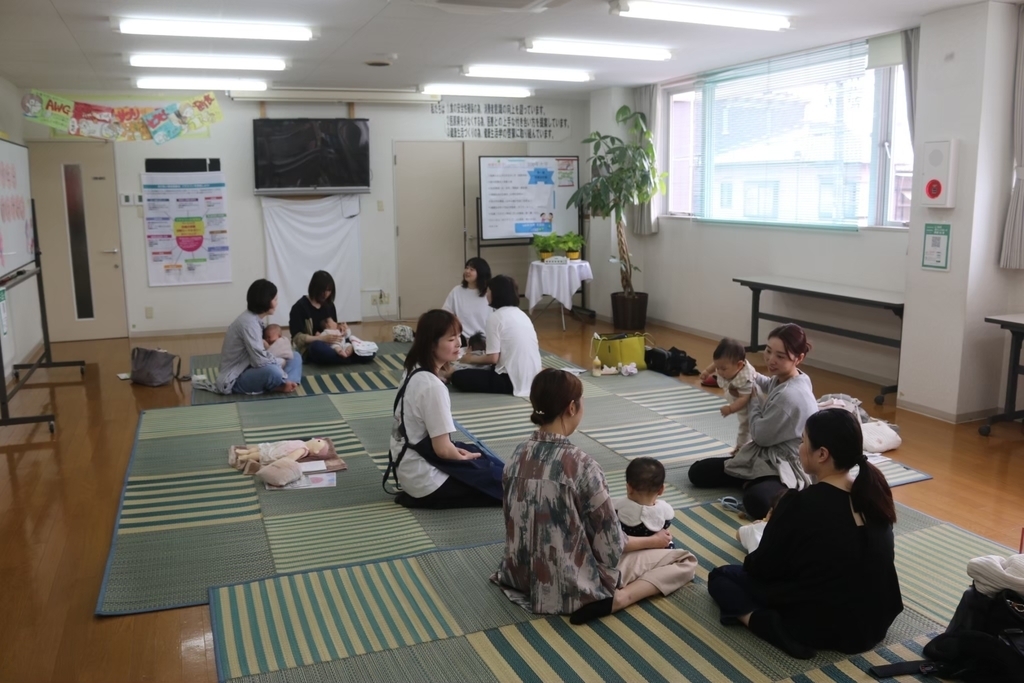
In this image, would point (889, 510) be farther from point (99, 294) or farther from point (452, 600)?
point (99, 294)

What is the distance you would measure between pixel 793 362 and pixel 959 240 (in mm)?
2371

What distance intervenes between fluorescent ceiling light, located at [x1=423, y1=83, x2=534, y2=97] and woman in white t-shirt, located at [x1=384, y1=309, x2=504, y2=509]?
558 cm

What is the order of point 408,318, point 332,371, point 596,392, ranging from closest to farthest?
point 596,392, point 332,371, point 408,318

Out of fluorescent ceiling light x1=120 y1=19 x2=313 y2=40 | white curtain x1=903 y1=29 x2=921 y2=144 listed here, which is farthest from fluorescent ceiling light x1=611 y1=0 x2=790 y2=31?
fluorescent ceiling light x1=120 y1=19 x2=313 y2=40

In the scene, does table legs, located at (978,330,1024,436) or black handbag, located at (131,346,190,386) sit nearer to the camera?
table legs, located at (978,330,1024,436)

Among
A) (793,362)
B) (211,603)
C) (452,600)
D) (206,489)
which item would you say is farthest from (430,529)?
(793,362)

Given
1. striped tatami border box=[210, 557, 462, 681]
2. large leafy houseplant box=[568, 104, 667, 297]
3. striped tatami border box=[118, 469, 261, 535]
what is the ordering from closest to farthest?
striped tatami border box=[210, 557, 462, 681] → striped tatami border box=[118, 469, 261, 535] → large leafy houseplant box=[568, 104, 667, 297]

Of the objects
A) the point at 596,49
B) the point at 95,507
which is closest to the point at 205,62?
the point at 596,49

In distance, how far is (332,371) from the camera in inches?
273

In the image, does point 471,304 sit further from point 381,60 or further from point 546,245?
point 546,245

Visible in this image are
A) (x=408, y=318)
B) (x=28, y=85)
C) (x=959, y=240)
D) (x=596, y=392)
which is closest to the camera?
(x=959, y=240)

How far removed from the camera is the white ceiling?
5.05 metres

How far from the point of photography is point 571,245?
29.6ft

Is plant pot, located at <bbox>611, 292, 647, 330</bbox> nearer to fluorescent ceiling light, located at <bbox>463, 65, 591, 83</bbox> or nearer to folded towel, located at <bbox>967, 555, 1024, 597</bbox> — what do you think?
fluorescent ceiling light, located at <bbox>463, 65, 591, 83</bbox>
